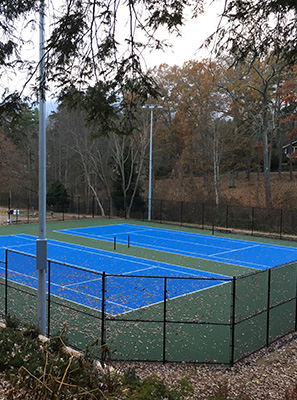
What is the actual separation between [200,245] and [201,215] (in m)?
11.2

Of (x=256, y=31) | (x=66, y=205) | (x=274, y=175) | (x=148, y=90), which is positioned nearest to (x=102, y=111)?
(x=148, y=90)

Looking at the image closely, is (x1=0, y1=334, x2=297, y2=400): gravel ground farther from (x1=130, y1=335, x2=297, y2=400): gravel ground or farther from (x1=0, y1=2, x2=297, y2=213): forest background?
(x1=0, y1=2, x2=297, y2=213): forest background

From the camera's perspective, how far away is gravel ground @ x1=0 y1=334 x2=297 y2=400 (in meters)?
8.17

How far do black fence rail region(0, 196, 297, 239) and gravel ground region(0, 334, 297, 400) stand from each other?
23.9m

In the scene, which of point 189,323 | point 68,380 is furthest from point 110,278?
point 68,380

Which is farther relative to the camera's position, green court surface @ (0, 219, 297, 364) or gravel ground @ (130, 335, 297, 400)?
green court surface @ (0, 219, 297, 364)

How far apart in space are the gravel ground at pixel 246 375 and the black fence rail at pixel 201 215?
2391 cm

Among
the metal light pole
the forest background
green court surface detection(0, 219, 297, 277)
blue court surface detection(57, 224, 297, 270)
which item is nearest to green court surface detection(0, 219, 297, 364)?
the metal light pole

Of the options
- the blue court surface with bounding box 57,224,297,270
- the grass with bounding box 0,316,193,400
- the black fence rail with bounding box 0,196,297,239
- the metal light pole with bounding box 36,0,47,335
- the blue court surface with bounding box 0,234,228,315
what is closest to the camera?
the grass with bounding box 0,316,193,400

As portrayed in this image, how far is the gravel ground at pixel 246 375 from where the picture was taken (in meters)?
8.17

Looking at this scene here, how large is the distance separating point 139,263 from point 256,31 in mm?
16390

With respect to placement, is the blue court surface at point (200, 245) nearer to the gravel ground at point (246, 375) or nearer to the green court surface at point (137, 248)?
the green court surface at point (137, 248)

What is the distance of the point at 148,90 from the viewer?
28.1 feet

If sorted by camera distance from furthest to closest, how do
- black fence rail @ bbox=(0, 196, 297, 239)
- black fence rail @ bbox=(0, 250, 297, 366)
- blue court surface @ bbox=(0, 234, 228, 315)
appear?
black fence rail @ bbox=(0, 196, 297, 239) < blue court surface @ bbox=(0, 234, 228, 315) < black fence rail @ bbox=(0, 250, 297, 366)
